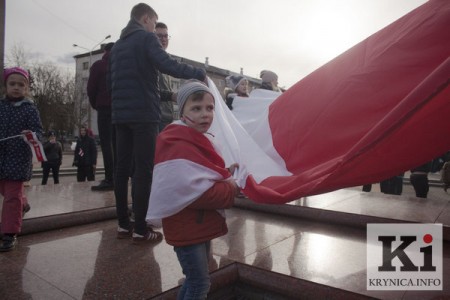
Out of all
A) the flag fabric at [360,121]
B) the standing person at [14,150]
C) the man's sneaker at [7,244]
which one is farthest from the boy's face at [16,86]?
the flag fabric at [360,121]

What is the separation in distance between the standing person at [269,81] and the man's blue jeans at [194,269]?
3383 mm

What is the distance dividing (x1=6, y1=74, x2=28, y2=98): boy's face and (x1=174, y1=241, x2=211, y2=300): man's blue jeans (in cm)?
231

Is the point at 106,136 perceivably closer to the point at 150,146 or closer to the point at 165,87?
the point at 165,87

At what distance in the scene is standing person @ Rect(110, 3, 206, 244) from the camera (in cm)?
319

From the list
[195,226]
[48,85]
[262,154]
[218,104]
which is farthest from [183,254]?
[48,85]

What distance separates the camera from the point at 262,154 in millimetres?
2805

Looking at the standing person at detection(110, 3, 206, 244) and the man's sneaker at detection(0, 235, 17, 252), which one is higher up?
the standing person at detection(110, 3, 206, 244)

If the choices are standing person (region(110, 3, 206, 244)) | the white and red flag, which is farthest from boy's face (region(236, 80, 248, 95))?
the white and red flag

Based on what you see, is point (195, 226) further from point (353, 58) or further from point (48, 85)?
point (48, 85)

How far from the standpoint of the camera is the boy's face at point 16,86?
10.5 ft

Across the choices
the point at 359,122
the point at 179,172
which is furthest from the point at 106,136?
the point at 359,122

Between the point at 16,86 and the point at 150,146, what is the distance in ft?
4.24
